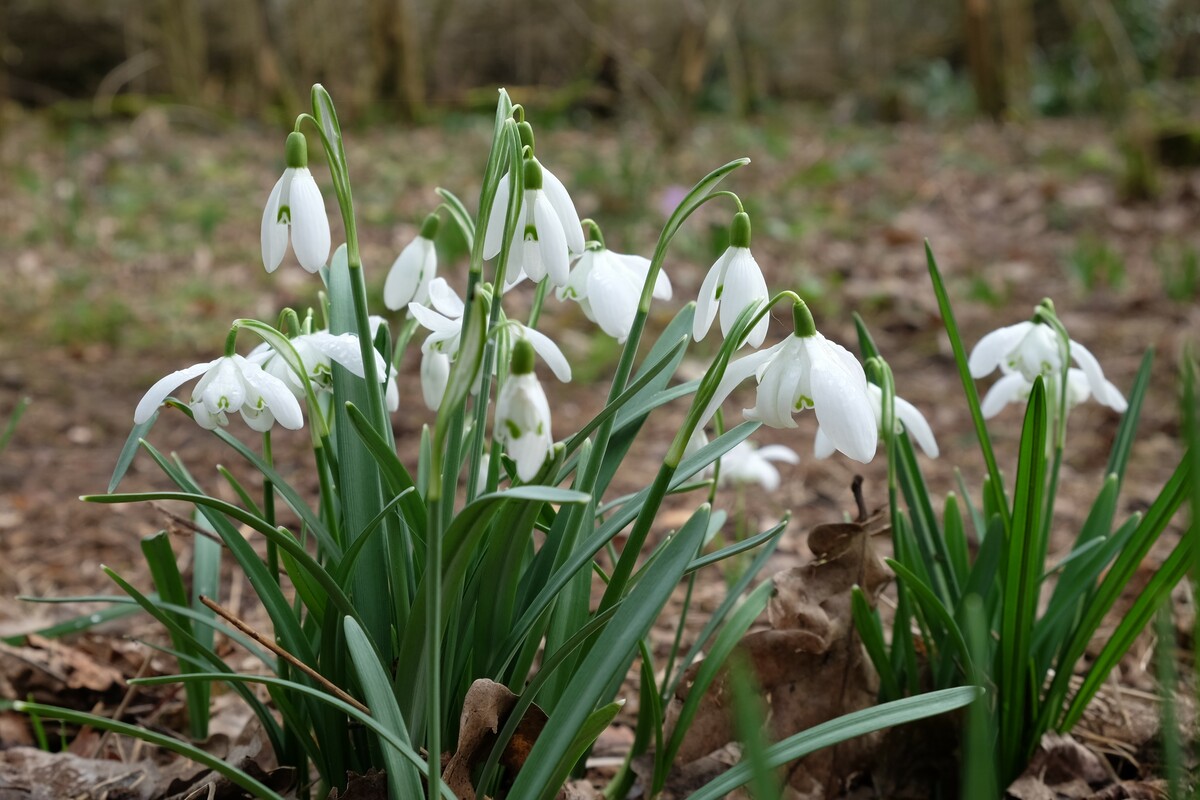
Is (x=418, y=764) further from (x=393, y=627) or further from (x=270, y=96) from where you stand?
(x=270, y=96)

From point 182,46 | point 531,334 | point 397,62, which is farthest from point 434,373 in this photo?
point 182,46

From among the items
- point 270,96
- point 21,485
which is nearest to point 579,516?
point 21,485

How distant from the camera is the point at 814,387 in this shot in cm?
94

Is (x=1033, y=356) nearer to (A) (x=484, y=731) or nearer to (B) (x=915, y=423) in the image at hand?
(B) (x=915, y=423)

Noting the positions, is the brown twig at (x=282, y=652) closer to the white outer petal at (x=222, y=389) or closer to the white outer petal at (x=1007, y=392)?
the white outer petal at (x=222, y=389)

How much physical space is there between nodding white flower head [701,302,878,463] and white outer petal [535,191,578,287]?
0.61 feet

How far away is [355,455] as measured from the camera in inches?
44.3

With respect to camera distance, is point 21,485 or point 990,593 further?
point 21,485

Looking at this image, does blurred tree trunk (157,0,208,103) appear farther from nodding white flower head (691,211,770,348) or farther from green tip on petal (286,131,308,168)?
nodding white flower head (691,211,770,348)

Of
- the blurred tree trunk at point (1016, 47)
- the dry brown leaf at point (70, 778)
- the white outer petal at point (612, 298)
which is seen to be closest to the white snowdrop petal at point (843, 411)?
the white outer petal at point (612, 298)

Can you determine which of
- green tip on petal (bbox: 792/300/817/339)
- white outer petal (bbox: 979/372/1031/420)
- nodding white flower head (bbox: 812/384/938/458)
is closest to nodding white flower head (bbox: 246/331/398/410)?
green tip on petal (bbox: 792/300/817/339)

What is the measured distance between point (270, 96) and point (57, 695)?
9393 millimetres

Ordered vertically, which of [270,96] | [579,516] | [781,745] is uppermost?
[270,96]

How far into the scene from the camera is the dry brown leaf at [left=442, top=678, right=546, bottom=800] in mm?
1007
